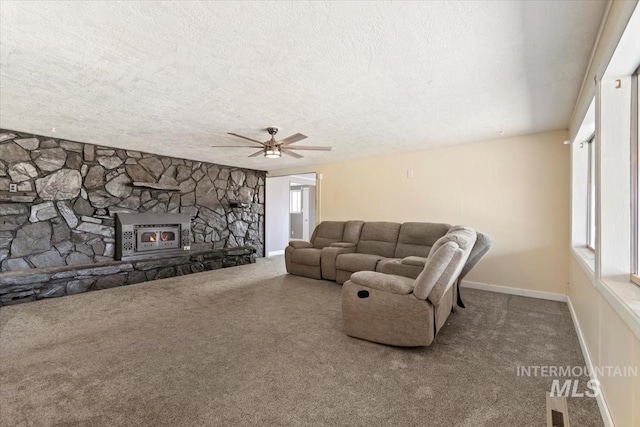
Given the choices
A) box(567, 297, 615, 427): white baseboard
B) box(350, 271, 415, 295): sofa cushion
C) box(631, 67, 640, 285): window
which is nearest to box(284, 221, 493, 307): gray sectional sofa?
box(350, 271, 415, 295): sofa cushion

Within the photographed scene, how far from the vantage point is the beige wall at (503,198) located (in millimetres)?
3801

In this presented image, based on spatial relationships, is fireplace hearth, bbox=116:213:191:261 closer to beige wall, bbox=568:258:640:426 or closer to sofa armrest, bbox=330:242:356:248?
sofa armrest, bbox=330:242:356:248

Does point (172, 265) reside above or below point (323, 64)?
below

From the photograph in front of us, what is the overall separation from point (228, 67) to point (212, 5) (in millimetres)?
664

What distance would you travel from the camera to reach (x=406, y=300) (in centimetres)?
238

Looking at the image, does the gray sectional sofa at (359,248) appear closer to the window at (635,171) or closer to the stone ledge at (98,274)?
the stone ledge at (98,274)

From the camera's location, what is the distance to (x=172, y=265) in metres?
→ 5.21

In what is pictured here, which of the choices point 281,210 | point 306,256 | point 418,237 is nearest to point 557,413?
point 418,237

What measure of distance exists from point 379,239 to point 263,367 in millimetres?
3259

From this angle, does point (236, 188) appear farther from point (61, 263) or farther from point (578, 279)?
point (578, 279)

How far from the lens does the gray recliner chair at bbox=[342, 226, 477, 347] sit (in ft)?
7.49

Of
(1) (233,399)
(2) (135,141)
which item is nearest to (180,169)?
(2) (135,141)

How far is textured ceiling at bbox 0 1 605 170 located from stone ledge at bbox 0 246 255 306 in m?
1.93

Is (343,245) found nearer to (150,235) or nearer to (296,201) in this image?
(150,235)
